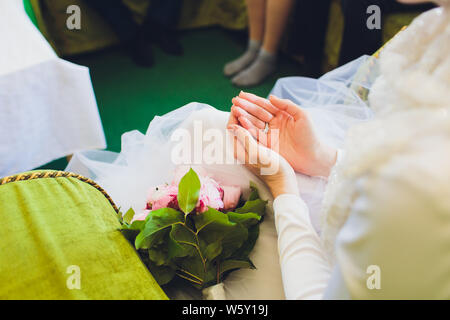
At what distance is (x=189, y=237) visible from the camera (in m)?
0.64

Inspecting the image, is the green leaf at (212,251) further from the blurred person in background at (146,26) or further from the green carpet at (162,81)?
the blurred person in background at (146,26)

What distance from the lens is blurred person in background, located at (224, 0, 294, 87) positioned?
6.15ft

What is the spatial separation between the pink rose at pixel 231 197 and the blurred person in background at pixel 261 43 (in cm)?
123

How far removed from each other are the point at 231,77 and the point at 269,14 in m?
0.37

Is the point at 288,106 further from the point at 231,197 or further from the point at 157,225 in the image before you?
the point at 157,225

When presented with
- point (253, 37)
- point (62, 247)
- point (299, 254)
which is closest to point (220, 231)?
point (299, 254)

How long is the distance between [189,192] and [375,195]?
0.33 m

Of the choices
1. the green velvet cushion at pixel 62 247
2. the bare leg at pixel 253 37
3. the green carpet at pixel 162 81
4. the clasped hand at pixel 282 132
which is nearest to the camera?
the green velvet cushion at pixel 62 247

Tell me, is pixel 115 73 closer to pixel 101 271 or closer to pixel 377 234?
pixel 101 271

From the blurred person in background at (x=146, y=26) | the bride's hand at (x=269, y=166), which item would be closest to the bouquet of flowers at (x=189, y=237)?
the bride's hand at (x=269, y=166)

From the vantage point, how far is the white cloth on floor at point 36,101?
3.34 feet

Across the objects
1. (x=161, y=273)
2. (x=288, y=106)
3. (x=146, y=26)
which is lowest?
(x=161, y=273)

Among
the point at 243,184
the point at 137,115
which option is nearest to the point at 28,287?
the point at 243,184

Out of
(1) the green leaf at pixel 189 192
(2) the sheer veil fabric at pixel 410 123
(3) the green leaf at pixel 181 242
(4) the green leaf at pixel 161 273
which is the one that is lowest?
(4) the green leaf at pixel 161 273
